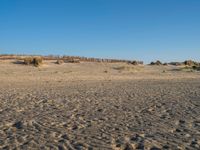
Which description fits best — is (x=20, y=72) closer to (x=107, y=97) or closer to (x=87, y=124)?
(x=107, y=97)

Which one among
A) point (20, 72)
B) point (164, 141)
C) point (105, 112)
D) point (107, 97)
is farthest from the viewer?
point (20, 72)

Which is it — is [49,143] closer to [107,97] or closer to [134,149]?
[134,149]

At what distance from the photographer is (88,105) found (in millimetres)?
14570

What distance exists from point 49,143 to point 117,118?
357 centimetres

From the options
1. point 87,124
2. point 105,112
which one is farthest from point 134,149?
point 105,112

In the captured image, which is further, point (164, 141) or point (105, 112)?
point (105, 112)

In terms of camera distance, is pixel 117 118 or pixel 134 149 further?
pixel 117 118

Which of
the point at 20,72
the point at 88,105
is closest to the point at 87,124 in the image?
the point at 88,105

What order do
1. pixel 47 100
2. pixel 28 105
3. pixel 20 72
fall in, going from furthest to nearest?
pixel 20 72 → pixel 47 100 → pixel 28 105

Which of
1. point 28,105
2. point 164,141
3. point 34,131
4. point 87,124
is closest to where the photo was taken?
point 164,141

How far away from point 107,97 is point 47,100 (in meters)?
2.86

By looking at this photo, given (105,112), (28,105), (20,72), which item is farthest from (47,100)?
(20,72)

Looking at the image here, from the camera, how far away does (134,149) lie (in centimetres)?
800

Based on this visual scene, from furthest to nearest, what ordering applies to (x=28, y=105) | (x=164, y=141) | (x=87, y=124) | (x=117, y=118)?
1. (x=28, y=105)
2. (x=117, y=118)
3. (x=87, y=124)
4. (x=164, y=141)
